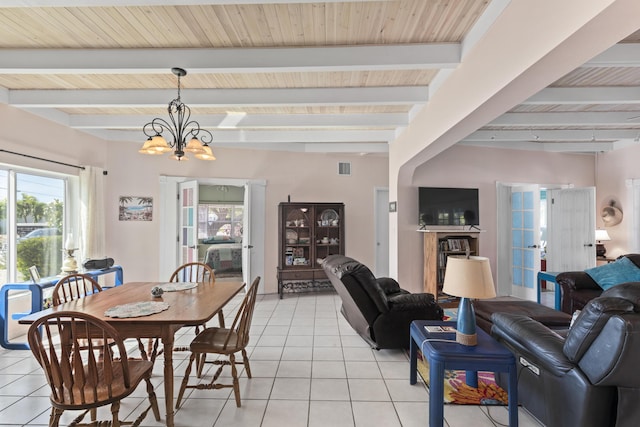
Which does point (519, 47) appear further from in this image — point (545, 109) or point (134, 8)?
point (545, 109)

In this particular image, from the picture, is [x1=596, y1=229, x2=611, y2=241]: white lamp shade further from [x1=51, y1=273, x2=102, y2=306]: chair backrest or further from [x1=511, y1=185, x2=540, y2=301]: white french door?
[x1=51, y1=273, x2=102, y2=306]: chair backrest

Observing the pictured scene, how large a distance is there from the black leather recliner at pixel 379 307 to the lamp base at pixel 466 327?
1058mm

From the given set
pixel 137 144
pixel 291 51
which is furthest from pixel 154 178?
pixel 291 51

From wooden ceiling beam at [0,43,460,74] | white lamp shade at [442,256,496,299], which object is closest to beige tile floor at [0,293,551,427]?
white lamp shade at [442,256,496,299]

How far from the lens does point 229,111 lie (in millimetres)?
4180

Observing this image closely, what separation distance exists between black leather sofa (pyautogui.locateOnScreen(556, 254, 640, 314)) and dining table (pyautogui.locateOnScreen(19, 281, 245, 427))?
3.94m

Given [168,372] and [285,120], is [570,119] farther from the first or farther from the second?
[168,372]

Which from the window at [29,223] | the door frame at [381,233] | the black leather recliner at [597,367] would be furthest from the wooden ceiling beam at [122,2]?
the door frame at [381,233]

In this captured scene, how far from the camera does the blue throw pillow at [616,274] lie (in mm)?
3732

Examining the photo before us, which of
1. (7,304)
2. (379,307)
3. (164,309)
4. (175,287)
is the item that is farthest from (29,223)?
(379,307)

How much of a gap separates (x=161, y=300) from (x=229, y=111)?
102 inches

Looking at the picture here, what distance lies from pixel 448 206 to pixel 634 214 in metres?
3.06

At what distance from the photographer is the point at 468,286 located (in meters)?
2.07

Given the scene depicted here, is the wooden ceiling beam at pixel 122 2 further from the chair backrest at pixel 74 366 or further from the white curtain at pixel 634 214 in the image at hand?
the white curtain at pixel 634 214
